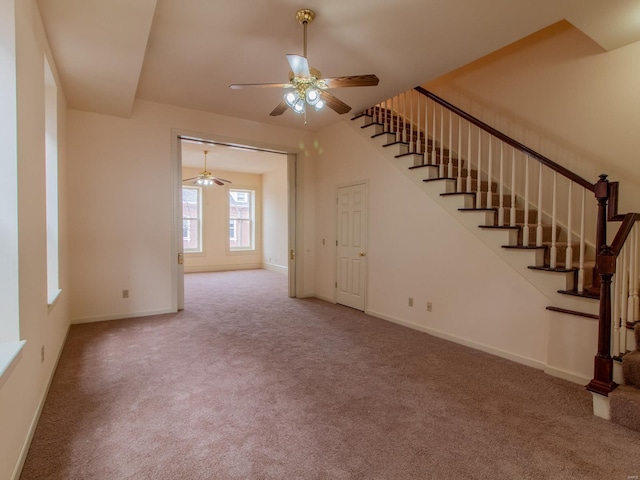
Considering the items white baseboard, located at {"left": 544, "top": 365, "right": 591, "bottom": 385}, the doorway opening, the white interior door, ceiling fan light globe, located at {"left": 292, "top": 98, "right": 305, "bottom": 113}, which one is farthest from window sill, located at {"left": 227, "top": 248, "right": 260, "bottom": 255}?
white baseboard, located at {"left": 544, "top": 365, "right": 591, "bottom": 385}

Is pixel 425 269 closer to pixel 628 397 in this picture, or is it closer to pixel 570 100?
pixel 628 397

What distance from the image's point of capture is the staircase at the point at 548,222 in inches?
94.8

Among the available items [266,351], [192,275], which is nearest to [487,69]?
[266,351]

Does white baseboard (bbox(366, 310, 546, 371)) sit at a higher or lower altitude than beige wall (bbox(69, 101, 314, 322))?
lower

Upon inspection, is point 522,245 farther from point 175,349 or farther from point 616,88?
point 175,349

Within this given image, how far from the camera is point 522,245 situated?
10.7 feet

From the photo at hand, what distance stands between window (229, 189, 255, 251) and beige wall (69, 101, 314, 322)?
5.08 m

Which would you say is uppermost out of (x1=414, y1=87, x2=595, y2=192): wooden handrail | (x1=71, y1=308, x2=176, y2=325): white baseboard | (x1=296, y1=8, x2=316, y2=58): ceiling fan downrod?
(x1=296, y1=8, x2=316, y2=58): ceiling fan downrod

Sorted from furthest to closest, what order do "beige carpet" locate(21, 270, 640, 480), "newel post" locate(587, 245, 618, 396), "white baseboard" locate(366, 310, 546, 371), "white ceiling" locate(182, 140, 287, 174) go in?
"white ceiling" locate(182, 140, 287, 174) < "white baseboard" locate(366, 310, 546, 371) < "newel post" locate(587, 245, 618, 396) < "beige carpet" locate(21, 270, 640, 480)

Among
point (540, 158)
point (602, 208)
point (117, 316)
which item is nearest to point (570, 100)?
point (540, 158)

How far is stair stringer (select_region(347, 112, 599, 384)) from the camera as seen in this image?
2760 mm

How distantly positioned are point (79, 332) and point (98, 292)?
64cm

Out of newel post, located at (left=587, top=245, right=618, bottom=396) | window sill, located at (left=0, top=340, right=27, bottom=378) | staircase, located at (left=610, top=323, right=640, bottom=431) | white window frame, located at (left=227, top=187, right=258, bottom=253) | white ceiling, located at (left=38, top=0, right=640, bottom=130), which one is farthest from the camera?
white window frame, located at (left=227, top=187, right=258, bottom=253)

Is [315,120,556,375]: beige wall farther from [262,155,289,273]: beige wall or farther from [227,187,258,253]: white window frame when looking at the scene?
[227,187,258,253]: white window frame
